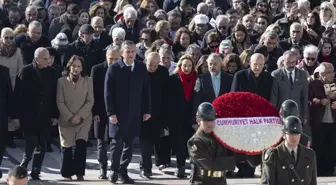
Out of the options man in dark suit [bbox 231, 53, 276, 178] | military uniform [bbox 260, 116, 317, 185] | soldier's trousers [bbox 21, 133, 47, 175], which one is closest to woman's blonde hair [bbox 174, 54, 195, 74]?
man in dark suit [bbox 231, 53, 276, 178]

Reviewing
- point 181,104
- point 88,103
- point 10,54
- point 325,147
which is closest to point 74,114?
point 88,103

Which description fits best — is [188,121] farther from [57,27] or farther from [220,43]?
[57,27]

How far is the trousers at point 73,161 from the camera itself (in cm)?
1382

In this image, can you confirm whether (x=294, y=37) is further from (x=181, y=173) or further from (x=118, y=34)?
(x=181, y=173)

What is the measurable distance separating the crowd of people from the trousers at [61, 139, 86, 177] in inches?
0.5

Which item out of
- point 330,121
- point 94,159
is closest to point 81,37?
point 94,159

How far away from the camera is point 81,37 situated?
1577 centimetres

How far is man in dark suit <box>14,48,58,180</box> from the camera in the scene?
13.7 meters

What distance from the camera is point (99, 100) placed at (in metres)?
14.2

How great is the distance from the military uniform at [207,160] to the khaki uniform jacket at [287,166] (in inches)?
35.1

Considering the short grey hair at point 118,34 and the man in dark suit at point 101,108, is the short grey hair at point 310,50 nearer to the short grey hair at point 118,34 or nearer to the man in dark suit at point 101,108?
the short grey hair at point 118,34

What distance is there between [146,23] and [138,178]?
425cm

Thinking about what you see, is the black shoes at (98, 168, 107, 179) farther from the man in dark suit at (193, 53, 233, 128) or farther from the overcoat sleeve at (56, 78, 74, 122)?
the man in dark suit at (193, 53, 233, 128)

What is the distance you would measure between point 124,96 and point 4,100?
1.65m
